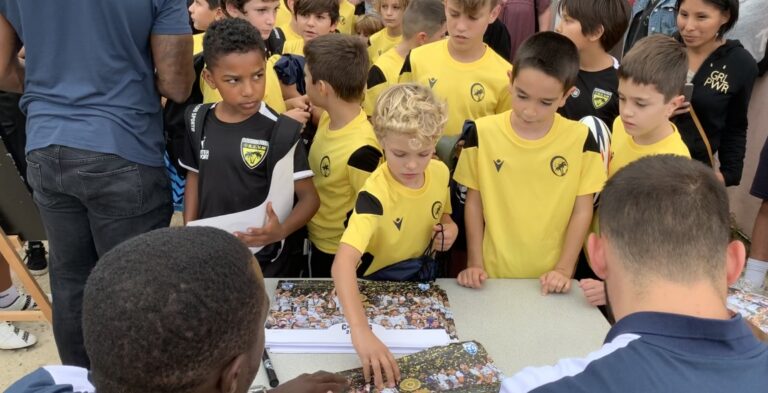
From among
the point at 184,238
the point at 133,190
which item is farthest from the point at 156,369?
the point at 133,190

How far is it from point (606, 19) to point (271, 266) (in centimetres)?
194

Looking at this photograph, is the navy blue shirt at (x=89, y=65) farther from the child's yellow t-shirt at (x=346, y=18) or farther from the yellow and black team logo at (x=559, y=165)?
the child's yellow t-shirt at (x=346, y=18)

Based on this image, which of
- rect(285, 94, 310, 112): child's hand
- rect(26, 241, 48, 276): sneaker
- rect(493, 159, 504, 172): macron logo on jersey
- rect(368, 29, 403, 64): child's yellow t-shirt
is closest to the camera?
rect(493, 159, 504, 172): macron logo on jersey

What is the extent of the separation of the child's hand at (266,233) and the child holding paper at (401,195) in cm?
34

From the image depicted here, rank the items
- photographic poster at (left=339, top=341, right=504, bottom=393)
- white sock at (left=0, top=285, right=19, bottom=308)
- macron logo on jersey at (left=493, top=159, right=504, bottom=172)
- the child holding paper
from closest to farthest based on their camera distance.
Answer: photographic poster at (left=339, top=341, right=504, bottom=393), the child holding paper, macron logo on jersey at (left=493, top=159, right=504, bottom=172), white sock at (left=0, top=285, right=19, bottom=308)

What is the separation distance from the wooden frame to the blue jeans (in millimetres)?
469

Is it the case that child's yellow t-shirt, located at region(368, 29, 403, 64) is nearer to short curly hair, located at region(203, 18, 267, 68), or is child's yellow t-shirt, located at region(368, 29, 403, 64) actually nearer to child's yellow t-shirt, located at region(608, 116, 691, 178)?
short curly hair, located at region(203, 18, 267, 68)

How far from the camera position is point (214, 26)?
222 centimetres

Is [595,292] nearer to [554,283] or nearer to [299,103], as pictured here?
[554,283]

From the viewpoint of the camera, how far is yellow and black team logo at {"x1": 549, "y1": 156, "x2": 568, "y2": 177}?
203 cm

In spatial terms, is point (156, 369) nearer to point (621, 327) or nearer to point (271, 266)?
point (621, 327)

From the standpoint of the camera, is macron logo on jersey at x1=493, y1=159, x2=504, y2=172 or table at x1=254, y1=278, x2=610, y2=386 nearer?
table at x1=254, y1=278, x2=610, y2=386

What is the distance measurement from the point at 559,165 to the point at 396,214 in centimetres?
60

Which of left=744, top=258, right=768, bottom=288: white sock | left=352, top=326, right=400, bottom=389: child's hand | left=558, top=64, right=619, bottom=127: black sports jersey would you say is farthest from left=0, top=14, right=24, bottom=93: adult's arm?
left=744, top=258, right=768, bottom=288: white sock
